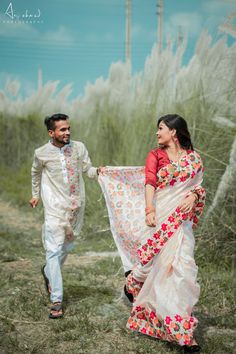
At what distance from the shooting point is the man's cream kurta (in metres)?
3.91

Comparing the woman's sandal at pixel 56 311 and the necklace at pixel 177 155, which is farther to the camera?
the woman's sandal at pixel 56 311

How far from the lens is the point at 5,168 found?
436 inches

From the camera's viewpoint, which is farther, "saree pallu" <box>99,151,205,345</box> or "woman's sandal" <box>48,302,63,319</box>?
"woman's sandal" <box>48,302,63,319</box>

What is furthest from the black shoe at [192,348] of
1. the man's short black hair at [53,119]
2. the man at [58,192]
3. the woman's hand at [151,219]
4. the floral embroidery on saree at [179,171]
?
the man's short black hair at [53,119]

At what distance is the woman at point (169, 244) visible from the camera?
10.3ft

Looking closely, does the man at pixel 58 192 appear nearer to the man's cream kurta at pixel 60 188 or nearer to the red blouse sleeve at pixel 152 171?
the man's cream kurta at pixel 60 188

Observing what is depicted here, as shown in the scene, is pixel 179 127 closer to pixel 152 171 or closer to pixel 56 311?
pixel 152 171

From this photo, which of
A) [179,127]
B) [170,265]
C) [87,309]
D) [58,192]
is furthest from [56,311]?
[179,127]

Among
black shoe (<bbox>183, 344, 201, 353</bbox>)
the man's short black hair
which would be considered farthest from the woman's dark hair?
black shoe (<bbox>183, 344, 201, 353</bbox>)

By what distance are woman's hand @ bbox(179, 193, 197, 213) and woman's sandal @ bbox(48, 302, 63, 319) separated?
3.59 ft

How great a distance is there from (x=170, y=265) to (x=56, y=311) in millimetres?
926

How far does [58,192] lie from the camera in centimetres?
396

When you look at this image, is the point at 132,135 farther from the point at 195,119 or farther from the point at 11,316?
the point at 11,316

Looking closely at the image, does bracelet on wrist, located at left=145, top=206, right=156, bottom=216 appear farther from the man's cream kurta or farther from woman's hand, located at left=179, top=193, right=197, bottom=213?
the man's cream kurta
